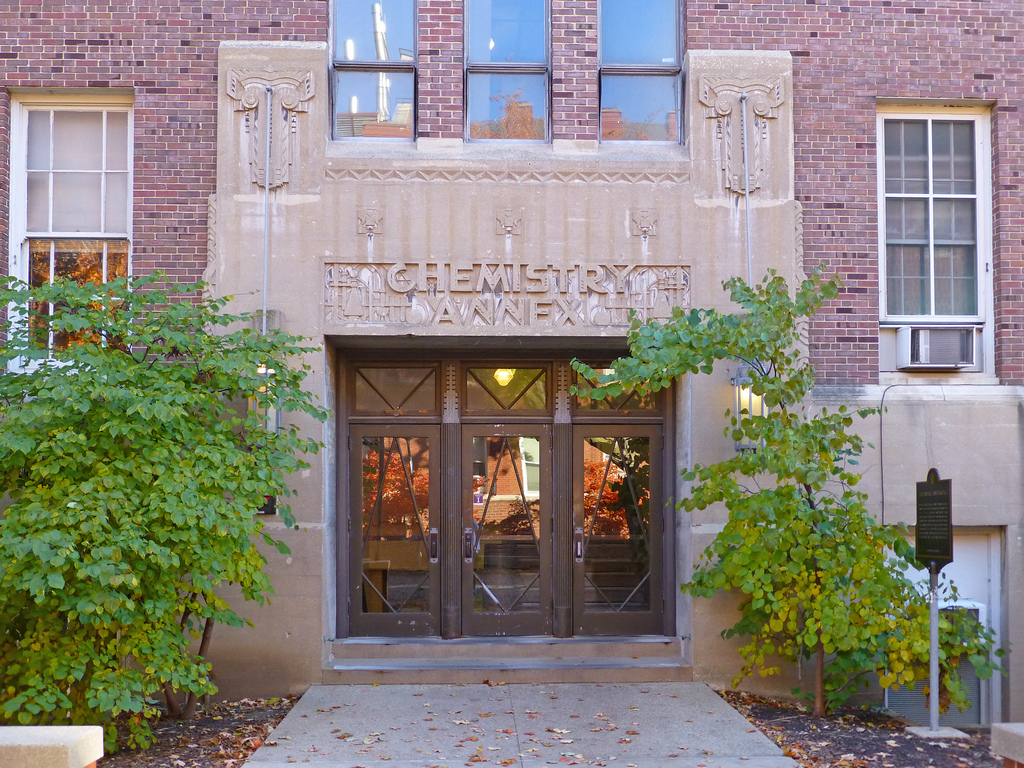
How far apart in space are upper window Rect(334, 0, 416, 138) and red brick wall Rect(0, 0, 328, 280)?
1.27 feet

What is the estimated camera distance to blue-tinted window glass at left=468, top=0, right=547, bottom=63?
920 centimetres

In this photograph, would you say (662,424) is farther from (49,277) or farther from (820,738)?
(49,277)

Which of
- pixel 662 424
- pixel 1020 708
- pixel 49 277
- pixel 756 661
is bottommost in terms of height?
pixel 1020 708

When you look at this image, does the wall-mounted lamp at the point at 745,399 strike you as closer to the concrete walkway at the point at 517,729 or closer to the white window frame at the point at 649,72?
the concrete walkway at the point at 517,729

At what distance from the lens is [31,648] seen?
21.1ft

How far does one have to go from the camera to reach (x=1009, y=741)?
5211mm

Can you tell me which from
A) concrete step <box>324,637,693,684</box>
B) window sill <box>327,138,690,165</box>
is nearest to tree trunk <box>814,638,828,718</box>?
concrete step <box>324,637,693,684</box>

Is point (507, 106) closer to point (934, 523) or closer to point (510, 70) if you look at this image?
point (510, 70)

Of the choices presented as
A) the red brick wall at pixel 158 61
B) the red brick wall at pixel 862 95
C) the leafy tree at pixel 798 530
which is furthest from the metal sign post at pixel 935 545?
the red brick wall at pixel 158 61

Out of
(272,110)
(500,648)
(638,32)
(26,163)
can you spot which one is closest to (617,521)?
(500,648)

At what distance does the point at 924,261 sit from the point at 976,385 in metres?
1.27

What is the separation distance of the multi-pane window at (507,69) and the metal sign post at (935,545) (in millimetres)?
4650

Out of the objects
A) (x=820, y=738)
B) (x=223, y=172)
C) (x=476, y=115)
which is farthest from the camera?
(x=476, y=115)

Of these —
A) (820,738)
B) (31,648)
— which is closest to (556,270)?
(820,738)
